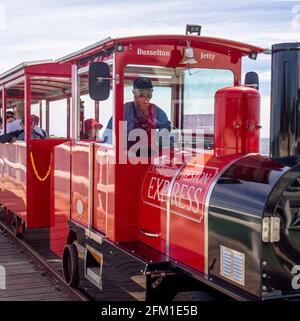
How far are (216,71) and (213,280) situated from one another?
1894 mm

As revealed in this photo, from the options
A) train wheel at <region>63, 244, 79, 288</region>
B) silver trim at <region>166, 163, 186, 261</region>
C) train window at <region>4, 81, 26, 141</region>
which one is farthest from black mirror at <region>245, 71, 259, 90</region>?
train window at <region>4, 81, 26, 141</region>

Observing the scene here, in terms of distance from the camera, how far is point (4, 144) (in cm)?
839

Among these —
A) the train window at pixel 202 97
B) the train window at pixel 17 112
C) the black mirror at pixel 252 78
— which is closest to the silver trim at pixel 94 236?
the train window at pixel 202 97

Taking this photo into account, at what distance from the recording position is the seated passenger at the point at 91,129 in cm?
476

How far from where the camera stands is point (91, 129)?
4.96m

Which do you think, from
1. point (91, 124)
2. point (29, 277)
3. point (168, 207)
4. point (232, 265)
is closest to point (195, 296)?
point (232, 265)

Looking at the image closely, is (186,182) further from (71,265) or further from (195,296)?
(71,265)

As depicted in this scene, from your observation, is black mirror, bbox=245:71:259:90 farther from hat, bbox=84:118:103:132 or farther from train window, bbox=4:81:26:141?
train window, bbox=4:81:26:141

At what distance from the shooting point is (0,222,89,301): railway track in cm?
543

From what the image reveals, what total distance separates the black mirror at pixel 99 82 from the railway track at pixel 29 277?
6.70ft

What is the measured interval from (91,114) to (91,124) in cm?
9

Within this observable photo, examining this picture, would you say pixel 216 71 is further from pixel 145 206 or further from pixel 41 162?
pixel 41 162

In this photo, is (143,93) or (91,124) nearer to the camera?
(143,93)

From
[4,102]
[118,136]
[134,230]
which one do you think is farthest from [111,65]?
[4,102]
